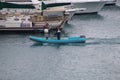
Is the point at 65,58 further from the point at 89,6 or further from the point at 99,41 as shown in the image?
the point at 89,6

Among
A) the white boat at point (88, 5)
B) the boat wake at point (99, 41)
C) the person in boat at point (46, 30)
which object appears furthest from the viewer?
the white boat at point (88, 5)

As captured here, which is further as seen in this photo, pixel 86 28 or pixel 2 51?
pixel 86 28

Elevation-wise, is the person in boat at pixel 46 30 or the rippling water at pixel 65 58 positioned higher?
the person in boat at pixel 46 30

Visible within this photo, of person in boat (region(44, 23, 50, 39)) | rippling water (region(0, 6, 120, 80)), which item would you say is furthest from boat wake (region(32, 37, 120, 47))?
person in boat (region(44, 23, 50, 39))

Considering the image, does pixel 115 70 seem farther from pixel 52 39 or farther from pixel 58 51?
pixel 52 39

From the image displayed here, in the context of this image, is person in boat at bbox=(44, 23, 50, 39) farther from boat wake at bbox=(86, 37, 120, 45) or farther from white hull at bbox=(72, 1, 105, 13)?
white hull at bbox=(72, 1, 105, 13)

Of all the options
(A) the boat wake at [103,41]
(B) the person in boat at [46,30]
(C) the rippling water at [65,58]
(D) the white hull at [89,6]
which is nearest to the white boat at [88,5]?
(D) the white hull at [89,6]

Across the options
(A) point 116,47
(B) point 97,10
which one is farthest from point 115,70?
(B) point 97,10

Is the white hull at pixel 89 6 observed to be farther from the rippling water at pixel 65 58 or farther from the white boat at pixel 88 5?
the rippling water at pixel 65 58

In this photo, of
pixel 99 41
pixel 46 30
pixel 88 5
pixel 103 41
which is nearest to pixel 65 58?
pixel 99 41

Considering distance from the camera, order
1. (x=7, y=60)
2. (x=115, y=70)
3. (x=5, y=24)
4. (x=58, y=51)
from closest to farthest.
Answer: (x=115, y=70), (x=7, y=60), (x=58, y=51), (x=5, y=24)
